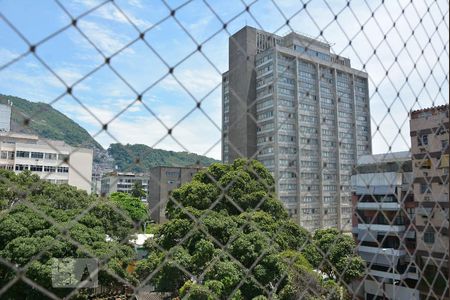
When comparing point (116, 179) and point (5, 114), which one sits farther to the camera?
point (5, 114)

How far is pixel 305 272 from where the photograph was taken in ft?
13.7

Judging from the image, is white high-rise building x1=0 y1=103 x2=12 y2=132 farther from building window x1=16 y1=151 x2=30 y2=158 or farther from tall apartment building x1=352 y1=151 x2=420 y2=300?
building window x1=16 y1=151 x2=30 y2=158

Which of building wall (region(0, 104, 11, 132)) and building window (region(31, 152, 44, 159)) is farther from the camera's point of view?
building window (region(31, 152, 44, 159))

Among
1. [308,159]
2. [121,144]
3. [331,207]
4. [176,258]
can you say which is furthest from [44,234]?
[331,207]

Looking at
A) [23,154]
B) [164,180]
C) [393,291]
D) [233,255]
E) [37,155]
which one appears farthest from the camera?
[37,155]

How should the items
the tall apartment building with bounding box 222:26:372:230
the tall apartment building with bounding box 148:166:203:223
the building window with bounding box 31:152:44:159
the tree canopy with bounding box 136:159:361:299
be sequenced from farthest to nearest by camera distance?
the building window with bounding box 31:152:44:159 → the tall apartment building with bounding box 222:26:372:230 → the tree canopy with bounding box 136:159:361:299 → the tall apartment building with bounding box 148:166:203:223

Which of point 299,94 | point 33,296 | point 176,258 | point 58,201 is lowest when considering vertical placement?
point 33,296

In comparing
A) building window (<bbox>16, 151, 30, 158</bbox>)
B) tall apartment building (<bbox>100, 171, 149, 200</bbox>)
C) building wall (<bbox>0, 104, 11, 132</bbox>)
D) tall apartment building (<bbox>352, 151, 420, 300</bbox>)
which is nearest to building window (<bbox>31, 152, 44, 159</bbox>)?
building window (<bbox>16, 151, 30, 158</bbox>)

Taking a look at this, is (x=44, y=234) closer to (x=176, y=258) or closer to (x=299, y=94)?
(x=176, y=258)

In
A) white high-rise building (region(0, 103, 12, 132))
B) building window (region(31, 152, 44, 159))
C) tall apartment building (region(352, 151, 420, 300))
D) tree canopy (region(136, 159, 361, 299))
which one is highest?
building window (region(31, 152, 44, 159))

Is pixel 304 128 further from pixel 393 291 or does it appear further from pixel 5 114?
pixel 5 114

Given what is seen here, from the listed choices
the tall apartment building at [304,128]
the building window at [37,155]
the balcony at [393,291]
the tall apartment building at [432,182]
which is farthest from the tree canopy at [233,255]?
the building window at [37,155]

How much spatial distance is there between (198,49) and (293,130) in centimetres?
1234

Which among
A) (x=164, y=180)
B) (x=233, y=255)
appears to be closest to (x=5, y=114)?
(x=164, y=180)
